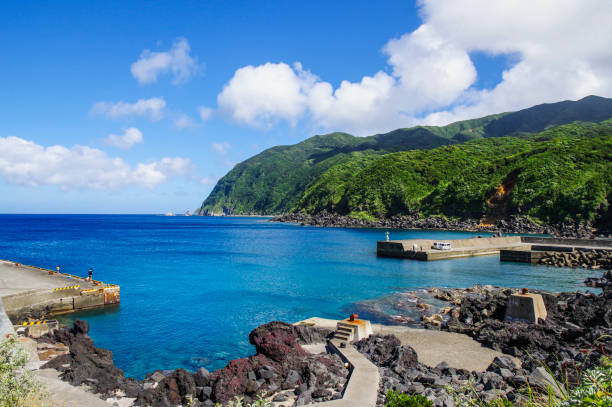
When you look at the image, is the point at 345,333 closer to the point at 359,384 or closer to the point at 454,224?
the point at 359,384

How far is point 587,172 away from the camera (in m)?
111

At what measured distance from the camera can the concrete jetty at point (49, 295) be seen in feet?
83.6

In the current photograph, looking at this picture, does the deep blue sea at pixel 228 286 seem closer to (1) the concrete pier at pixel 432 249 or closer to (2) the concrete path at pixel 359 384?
(1) the concrete pier at pixel 432 249

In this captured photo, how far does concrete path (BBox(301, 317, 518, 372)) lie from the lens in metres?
15.7

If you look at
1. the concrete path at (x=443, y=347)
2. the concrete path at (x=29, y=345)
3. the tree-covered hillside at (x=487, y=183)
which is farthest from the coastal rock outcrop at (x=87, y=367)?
the tree-covered hillside at (x=487, y=183)

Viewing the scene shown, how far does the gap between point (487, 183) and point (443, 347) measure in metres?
126

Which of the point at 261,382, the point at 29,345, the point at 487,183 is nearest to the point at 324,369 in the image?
the point at 261,382

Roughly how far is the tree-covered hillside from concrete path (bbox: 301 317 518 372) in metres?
97.3

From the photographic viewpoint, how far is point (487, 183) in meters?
131

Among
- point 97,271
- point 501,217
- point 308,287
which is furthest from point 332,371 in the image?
point 501,217

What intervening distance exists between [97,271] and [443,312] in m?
41.7

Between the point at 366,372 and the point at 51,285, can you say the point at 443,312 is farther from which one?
the point at 51,285

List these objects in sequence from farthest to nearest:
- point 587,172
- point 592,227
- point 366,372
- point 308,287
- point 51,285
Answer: point 587,172
point 592,227
point 308,287
point 51,285
point 366,372

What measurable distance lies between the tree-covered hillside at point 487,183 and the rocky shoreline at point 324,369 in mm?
97162
